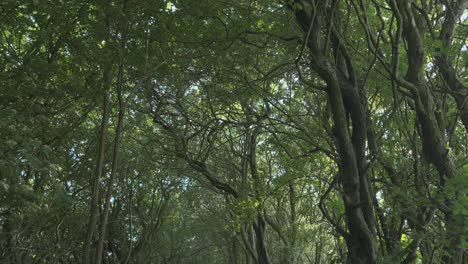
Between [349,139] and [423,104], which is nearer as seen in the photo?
[423,104]

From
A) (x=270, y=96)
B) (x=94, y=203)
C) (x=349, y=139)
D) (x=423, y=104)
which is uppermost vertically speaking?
(x=270, y=96)

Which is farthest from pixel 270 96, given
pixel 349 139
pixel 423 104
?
pixel 423 104

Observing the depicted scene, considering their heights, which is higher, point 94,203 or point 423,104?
point 423,104

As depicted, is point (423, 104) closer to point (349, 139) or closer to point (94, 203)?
point (349, 139)

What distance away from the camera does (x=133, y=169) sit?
12305 millimetres

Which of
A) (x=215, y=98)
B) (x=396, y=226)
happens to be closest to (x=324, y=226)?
(x=215, y=98)

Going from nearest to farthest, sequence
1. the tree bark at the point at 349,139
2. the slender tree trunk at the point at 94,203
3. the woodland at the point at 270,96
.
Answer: the slender tree trunk at the point at 94,203, the woodland at the point at 270,96, the tree bark at the point at 349,139

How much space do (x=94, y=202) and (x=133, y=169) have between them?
8.47 m

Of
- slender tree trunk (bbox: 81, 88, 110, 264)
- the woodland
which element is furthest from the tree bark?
slender tree trunk (bbox: 81, 88, 110, 264)

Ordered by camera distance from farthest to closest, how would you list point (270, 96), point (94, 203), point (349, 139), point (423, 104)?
point (270, 96) < point (349, 139) < point (423, 104) < point (94, 203)

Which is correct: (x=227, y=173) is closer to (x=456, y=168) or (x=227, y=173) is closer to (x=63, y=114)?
(x=63, y=114)

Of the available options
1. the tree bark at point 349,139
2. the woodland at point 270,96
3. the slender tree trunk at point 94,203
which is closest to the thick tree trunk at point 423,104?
the woodland at point 270,96

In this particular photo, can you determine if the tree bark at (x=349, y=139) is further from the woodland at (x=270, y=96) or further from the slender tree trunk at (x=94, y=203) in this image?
the slender tree trunk at (x=94, y=203)

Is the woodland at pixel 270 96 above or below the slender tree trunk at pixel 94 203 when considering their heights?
above
